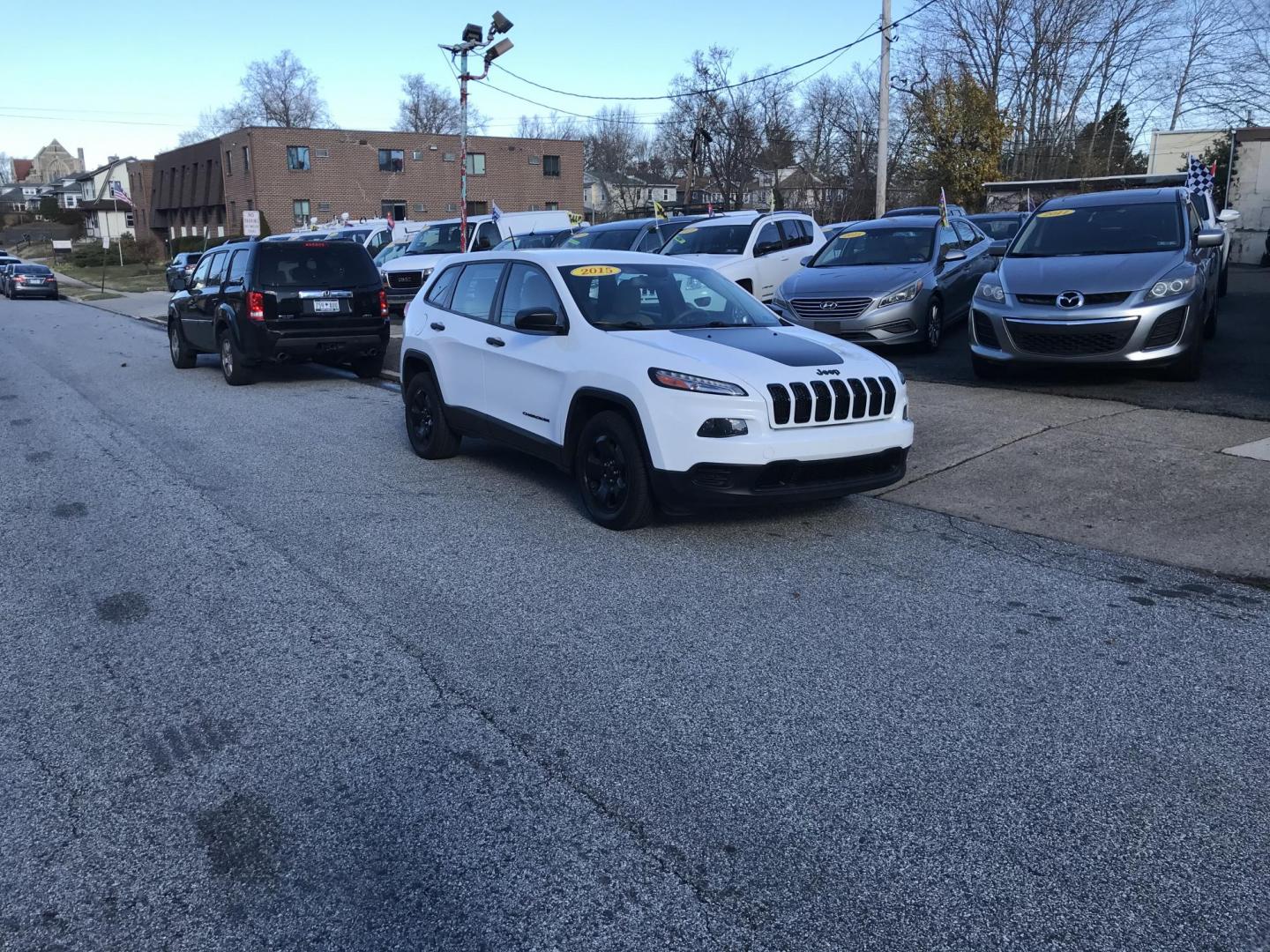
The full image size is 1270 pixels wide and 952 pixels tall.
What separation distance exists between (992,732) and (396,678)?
2.40m

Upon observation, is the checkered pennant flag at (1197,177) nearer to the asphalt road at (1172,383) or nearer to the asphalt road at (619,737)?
the asphalt road at (1172,383)

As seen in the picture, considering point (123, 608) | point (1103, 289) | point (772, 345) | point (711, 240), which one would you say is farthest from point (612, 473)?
point (711, 240)

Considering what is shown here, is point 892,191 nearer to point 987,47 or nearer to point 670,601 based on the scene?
point 987,47

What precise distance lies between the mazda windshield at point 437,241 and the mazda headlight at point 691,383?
733 inches

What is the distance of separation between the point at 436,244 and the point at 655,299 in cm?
1815

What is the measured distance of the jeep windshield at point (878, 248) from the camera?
1396 cm

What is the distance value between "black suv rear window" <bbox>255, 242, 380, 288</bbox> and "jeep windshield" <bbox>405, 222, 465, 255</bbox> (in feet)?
34.6

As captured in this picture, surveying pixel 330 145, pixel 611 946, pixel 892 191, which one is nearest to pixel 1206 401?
pixel 611 946

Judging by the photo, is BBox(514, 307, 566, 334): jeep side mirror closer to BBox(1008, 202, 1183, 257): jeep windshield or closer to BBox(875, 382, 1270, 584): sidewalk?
BBox(875, 382, 1270, 584): sidewalk

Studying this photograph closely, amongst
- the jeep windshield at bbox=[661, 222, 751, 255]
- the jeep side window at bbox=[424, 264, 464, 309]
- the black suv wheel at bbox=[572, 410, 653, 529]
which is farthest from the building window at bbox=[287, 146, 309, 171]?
the black suv wheel at bbox=[572, 410, 653, 529]

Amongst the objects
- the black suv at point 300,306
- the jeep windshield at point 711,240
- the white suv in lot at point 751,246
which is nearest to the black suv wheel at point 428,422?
the black suv at point 300,306

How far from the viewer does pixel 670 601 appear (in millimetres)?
5551

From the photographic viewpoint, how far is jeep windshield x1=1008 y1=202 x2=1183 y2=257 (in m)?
10.9

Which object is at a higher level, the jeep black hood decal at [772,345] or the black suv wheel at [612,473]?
the jeep black hood decal at [772,345]
